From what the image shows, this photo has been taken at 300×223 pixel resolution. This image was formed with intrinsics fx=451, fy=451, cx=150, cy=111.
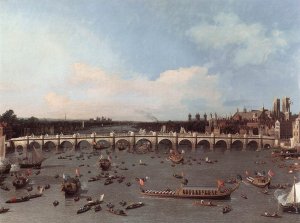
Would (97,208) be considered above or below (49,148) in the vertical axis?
below

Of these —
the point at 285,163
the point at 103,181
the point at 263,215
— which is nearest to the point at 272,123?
the point at 285,163


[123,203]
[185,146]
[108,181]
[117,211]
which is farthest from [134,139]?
[117,211]

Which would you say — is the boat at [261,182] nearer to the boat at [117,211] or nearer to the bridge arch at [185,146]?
the boat at [117,211]

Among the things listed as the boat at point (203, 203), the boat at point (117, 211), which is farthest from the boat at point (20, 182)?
the boat at point (203, 203)

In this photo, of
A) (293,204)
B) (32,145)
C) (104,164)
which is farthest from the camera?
(32,145)

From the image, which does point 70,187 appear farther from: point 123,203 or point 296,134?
point 296,134

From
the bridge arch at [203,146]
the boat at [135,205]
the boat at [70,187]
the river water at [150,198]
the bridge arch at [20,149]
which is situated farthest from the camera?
the bridge arch at [203,146]

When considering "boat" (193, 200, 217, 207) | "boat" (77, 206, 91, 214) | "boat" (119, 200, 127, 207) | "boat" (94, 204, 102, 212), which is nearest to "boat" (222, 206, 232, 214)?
"boat" (193, 200, 217, 207)
